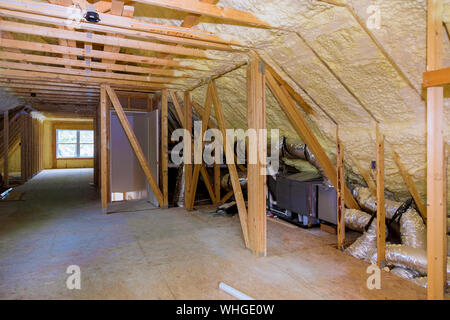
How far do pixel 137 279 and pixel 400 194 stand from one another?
9.93 feet

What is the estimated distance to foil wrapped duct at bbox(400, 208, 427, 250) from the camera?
294cm

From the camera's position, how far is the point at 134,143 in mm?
5242

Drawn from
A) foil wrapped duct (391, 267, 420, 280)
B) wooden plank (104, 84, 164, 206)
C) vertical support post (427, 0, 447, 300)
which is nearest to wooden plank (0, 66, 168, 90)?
wooden plank (104, 84, 164, 206)

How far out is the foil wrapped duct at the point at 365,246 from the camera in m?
3.19

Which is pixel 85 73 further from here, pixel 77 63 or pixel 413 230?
pixel 413 230

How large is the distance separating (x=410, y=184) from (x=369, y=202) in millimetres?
536

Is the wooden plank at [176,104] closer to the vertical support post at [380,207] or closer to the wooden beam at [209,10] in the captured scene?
the wooden beam at [209,10]

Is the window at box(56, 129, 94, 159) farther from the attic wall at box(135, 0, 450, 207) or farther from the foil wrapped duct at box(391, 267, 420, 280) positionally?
the foil wrapped duct at box(391, 267, 420, 280)

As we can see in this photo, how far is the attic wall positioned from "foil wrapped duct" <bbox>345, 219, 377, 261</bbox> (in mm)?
629

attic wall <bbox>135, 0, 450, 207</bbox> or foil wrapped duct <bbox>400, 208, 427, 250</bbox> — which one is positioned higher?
attic wall <bbox>135, 0, 450, 207</bbox>

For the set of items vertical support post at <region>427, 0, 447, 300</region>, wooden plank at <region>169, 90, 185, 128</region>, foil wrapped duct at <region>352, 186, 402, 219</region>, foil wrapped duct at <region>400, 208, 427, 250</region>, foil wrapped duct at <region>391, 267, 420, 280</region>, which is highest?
wooden plank at <region>169, 90, 185, 128</region>

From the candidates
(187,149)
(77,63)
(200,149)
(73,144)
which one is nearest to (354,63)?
(200,149)

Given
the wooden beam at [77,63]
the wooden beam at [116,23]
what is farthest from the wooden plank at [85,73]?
the wooden beam at [116,23]
